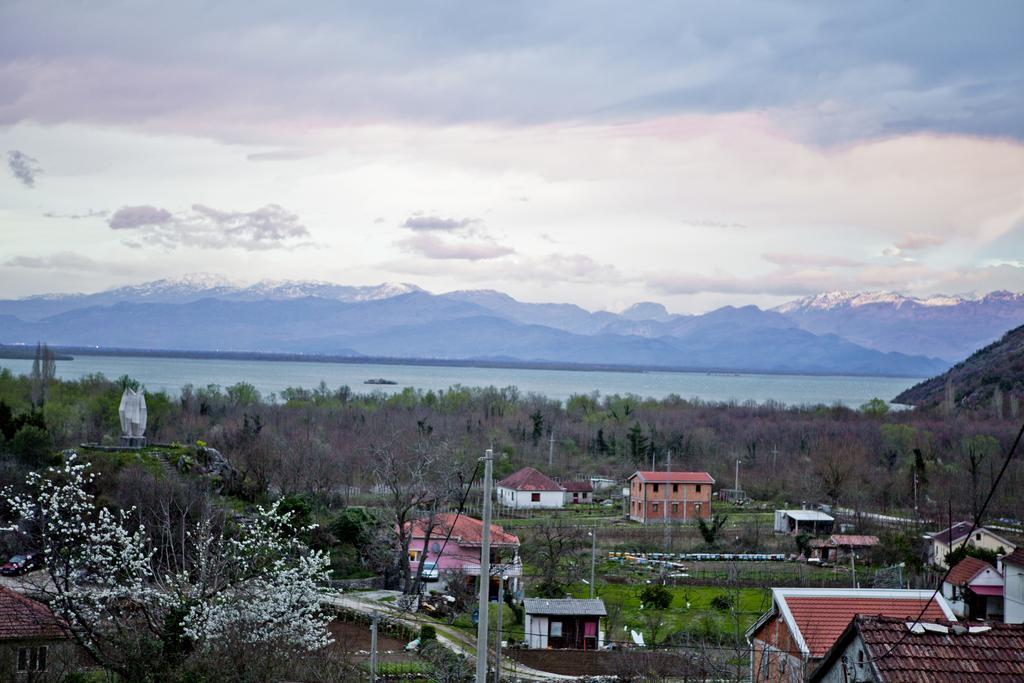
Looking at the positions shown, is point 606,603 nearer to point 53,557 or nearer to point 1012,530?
point 53,557

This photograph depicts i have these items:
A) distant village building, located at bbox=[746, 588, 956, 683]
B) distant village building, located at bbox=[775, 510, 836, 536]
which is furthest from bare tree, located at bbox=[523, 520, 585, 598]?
distant village building, located at bbox=[746, 588, 956, 683]

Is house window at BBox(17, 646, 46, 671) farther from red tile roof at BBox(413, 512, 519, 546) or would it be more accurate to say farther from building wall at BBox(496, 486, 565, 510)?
building wall at BBox(496, 486, 565, 510)

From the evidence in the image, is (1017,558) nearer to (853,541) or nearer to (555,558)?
(853,541)

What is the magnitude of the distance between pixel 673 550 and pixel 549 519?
6893mm

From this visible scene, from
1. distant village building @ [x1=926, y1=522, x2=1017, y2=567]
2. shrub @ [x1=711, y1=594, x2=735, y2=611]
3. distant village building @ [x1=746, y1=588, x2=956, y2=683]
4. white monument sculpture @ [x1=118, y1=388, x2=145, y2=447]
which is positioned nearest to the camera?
distant village building @ [x1=746, y1=588, x2=956, y2=683]

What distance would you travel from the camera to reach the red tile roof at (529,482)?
50.6 m

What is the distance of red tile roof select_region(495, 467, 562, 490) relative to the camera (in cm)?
5059

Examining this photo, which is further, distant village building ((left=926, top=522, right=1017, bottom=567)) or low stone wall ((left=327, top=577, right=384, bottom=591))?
distant village building ((left=926, top=522, right=1017, bottom=567))

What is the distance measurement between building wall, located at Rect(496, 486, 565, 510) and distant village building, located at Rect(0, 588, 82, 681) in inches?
1239

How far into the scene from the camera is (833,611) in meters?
17.1

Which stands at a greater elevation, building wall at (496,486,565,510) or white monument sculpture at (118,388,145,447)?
white monument sculpture at (118,388,145,447)

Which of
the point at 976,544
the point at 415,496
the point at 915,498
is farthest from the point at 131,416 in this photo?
the point at 915,498

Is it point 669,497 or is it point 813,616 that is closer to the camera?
point 813,616

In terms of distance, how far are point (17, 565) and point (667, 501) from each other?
27.7m
